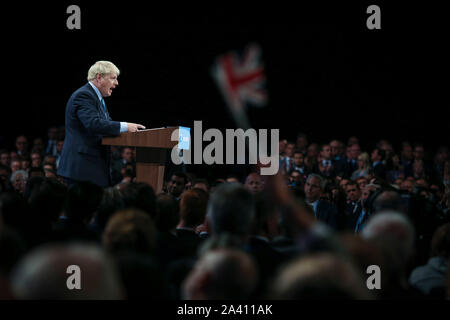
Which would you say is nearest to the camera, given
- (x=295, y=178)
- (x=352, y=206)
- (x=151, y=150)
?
(x=151, y=150)

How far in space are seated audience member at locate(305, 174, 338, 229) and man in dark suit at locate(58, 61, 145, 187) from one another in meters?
1.86

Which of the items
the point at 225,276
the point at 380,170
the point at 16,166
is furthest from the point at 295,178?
the point at 225,276

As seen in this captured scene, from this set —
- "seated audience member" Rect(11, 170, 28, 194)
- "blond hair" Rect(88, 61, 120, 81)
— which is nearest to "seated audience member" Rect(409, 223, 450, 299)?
"blond hair" Rect(88, 61, 120, 81)

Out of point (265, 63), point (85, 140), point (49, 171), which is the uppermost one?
point (265, 63)

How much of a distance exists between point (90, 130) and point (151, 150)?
0.53 metres

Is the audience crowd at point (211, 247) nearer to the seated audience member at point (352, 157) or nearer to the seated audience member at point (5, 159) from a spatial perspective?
the seated audience member at point (5, 159)

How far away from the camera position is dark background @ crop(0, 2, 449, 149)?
380 inches

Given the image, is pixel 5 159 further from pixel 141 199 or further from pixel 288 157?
pixel 141 199

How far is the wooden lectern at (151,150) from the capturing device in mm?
4234

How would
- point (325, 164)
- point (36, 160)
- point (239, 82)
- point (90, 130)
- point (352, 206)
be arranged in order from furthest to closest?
point (325, 164), point (36, 160), point (352, 206), point (90, 130), point (239, 82)

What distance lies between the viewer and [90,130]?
4160 mm

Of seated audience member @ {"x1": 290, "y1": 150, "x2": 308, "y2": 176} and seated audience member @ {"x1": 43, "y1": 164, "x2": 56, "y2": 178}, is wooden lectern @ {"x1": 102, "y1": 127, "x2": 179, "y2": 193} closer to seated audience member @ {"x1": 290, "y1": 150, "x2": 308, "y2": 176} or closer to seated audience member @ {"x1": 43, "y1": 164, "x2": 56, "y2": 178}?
seated audience member @ {"x1": 43, "y1": 164, "x2": 56, "y2": 178}

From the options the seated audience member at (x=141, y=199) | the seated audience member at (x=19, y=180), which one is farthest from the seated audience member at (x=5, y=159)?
the seated audience member at (x=141, y=199)
